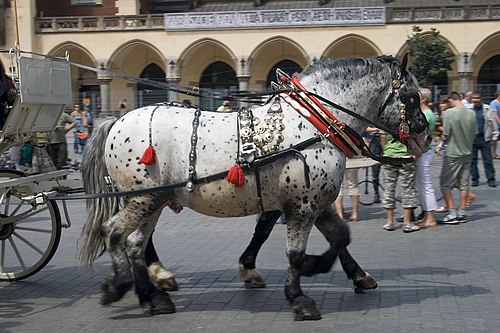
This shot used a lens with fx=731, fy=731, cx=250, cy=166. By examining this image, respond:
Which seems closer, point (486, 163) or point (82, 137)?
point (486, 163)

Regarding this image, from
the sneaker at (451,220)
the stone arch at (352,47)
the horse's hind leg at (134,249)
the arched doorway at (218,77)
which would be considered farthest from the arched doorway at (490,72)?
the horse's hind leg at (134,249)

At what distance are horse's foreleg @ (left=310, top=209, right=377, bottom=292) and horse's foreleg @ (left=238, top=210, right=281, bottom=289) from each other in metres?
0.54

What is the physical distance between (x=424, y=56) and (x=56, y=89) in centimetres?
2397

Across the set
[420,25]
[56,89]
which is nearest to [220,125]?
[56,89]

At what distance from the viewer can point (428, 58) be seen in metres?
28.8

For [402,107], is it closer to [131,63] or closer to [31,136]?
[31,136]

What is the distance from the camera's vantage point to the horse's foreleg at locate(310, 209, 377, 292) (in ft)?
20.8

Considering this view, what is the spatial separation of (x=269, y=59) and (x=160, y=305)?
3051cm

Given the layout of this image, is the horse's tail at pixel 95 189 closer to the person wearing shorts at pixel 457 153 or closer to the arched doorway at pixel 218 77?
the person wearing shorts at pixel 457 153

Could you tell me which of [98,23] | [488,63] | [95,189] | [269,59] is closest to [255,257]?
[95,189]

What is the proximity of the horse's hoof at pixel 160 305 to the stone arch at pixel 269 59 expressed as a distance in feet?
94.5

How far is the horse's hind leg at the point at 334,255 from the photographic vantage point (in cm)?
635

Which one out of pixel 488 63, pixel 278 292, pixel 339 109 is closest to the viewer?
pixel 339 109

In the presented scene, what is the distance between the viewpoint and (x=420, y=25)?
3181cm
